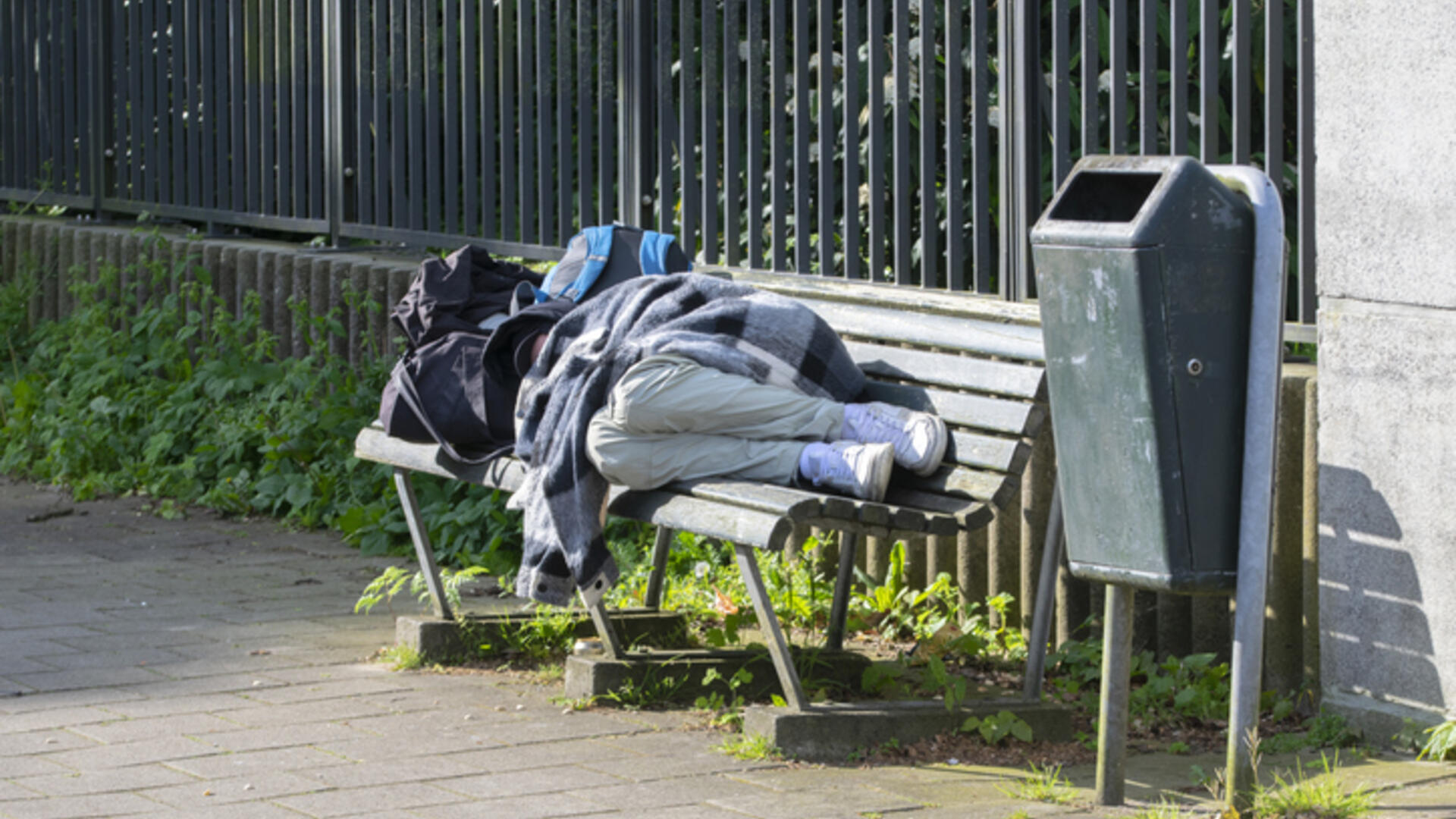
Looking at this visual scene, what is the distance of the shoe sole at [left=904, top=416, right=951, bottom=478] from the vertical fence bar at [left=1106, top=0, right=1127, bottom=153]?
3.69 ft

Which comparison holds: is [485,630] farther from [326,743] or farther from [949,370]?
[949,370]

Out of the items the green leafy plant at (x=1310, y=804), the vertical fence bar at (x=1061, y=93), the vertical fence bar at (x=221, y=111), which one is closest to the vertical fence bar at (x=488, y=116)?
the vertical fence bar at (x=221, y=111)

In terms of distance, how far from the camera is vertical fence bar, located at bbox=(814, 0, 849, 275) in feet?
19.8

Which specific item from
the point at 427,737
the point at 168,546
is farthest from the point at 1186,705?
the point at 168,546

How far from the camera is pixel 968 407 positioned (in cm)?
455

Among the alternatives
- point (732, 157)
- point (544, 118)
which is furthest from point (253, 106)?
point (732, 157)

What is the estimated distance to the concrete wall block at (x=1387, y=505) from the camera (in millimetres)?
4277

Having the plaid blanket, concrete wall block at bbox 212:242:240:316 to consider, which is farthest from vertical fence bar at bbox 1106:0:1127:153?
concrete wall block at bbox 212:242:240:316

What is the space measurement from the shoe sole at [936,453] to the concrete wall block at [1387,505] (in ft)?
2.96

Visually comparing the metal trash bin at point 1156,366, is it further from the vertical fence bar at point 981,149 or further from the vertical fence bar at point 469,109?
the vertical fence bar at point 469,109

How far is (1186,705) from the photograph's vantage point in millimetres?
4750

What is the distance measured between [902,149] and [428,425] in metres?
1.71

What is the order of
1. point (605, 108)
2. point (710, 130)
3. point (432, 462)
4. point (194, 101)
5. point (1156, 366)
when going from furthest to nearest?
point (194, 101), point (605, 108), point (710, 130), point (432, 462), point (1156, 366)

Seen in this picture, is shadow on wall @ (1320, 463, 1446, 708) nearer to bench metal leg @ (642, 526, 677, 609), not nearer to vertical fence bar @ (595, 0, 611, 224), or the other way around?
bench metal leg @ (642, 526, 677, 609)
